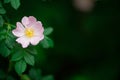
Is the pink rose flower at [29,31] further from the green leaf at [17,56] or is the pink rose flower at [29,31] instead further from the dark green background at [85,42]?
the dark green background at [85,42]

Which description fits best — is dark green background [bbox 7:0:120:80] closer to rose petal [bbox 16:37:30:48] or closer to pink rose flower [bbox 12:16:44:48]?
pink rose flower [bbox 12:16:44:48]

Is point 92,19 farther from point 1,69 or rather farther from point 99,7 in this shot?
point 1,69

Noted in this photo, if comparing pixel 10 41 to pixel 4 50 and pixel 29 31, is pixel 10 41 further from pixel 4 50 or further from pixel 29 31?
pixel 29 31

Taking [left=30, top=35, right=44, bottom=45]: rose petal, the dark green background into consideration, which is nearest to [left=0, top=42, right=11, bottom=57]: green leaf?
[left=30, top=35, right=44, bottom=45]: rose petal

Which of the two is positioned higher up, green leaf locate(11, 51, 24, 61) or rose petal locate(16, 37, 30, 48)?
rose petal locate(16, 37, 30, 48)

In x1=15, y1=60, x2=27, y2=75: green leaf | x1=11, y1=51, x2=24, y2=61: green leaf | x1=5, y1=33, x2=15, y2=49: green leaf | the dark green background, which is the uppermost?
the dark green background

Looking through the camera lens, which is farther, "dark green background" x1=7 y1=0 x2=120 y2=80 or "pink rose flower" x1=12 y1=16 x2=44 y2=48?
"dark green background" x1=7 y1=0 x2=120 y2=80
